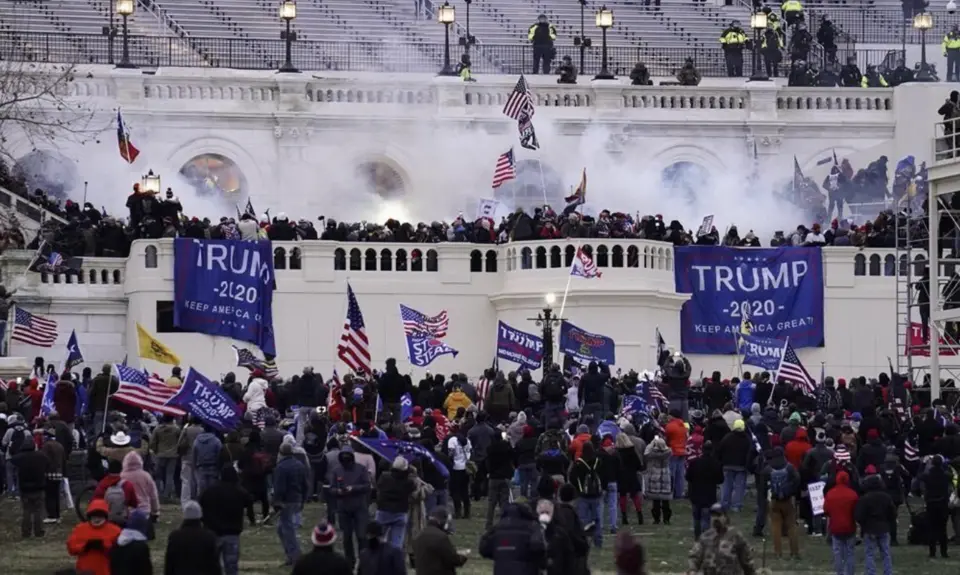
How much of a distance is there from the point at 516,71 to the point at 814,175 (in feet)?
23.3

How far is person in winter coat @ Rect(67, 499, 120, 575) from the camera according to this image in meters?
30.2

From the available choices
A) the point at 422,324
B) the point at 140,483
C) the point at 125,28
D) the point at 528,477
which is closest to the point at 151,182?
the point at 125,28

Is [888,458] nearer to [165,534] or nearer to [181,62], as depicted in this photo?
[165,534]

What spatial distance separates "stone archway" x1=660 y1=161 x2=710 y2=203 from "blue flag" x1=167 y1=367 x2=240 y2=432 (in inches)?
1088

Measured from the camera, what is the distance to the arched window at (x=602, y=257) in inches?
2315

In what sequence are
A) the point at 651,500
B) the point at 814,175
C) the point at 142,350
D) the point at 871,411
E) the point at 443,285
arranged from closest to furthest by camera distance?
the point at 651,500 < the point at 871,411 < the point at 142,350 < the point at 443,285 < the point at 814,175

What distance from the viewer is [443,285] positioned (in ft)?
195

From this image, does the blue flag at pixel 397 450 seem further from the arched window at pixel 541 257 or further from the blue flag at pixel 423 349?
the arched window at pixel 541 257

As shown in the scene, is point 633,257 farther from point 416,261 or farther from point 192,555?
point 192,555

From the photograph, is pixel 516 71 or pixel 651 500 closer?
pixel 651 500

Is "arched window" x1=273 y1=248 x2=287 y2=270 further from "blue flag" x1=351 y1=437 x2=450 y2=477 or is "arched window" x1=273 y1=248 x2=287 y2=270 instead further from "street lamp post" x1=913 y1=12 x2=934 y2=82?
"blue flag" x1=351 y1=437 x2=450 y2=477

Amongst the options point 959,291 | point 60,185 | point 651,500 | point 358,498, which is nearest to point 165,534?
point 358,498

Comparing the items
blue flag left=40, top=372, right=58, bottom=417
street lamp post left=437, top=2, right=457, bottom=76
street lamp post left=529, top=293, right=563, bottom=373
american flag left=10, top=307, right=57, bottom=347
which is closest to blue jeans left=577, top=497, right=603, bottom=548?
blue flag left=40, top=372, right=58, bottom=417

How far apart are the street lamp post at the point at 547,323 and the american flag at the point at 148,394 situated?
1056 centimetres
